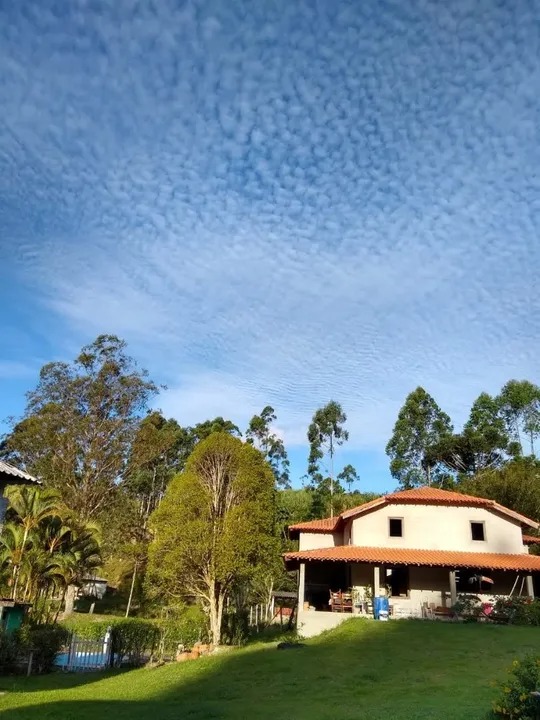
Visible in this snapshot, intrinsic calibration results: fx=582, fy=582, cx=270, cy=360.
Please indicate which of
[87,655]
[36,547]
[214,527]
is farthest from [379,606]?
[36,547]

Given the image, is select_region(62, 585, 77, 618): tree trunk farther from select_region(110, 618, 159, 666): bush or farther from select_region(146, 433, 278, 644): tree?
select_region(110, 618, 159, 666): bush

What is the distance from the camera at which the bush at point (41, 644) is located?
19.2m

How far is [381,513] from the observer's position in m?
29.1

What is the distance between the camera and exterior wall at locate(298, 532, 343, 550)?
104ft

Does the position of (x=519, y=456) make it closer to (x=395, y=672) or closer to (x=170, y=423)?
(x=170, y=423)

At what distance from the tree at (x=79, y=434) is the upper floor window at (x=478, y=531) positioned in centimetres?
2382

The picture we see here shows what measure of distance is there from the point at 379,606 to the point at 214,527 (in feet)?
25.8

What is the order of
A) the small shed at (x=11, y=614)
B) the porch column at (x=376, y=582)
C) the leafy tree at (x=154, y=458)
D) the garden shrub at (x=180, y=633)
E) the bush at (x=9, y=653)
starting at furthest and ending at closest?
the leafy tree at (x=154, y=458) < the porch column at (x=376, y=582) < the garden shrub at (x=180, y=633) < the small shed at (x=11, y=614) < the bush at (x=9, y=653)

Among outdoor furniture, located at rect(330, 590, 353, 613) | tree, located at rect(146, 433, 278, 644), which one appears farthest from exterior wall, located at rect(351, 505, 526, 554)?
tree, located at rect(146, 433, 278, 644)

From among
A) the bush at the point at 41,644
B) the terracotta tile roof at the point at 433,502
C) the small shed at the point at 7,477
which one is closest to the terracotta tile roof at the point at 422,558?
the terracotta tile roof at the point at 433,502

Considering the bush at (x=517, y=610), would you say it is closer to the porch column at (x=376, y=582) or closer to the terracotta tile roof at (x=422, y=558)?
the terracotta tile roof at (x=422, y=558)

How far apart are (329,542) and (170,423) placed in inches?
1183

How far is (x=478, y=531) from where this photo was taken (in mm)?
29016

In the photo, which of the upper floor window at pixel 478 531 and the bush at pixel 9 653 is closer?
the bush at pixel 9 653
